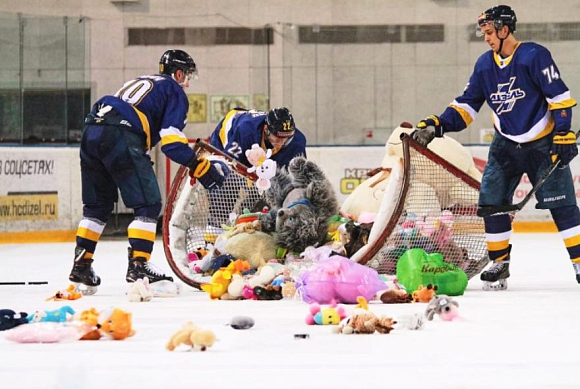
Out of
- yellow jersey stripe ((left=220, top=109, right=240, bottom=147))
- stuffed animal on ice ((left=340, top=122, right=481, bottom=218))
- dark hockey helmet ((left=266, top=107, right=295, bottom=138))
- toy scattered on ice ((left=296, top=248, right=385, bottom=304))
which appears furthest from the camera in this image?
stuffed animal on ice ((left=340, top=122, right=481, bottom=218))

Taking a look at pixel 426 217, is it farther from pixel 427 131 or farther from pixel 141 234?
pixel 141 234

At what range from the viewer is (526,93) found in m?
5.21

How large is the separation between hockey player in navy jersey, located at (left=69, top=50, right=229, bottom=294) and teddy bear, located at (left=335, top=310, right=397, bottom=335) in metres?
1.70

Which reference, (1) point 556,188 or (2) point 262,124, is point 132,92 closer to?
(2) point 262,124

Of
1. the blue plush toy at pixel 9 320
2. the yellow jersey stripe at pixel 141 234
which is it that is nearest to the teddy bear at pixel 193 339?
A: the blue plush toy at pixel 9 320

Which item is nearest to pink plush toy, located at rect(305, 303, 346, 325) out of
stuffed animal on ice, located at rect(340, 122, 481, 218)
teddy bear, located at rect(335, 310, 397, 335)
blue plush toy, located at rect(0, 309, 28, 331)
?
teddy bear, located at rect(335, 310, 397, 335)

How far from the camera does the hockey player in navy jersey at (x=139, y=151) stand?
5164 millimetres

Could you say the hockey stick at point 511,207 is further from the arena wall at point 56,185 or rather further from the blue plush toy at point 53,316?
the arena wall at point 56,185

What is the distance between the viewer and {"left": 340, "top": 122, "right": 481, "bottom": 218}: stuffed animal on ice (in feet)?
27.2

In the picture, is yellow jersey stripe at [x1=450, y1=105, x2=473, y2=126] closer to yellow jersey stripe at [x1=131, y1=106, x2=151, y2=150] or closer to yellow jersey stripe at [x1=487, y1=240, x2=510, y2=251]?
yellow jersey stripe at [x1=487, y1=240, x2=510, y2=251]

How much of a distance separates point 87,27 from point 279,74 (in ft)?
6.84

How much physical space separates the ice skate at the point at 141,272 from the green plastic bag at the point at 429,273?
1.08 meters

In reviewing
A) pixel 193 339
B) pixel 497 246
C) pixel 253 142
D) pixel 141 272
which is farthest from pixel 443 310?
pixel 253 142

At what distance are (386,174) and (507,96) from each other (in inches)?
129
